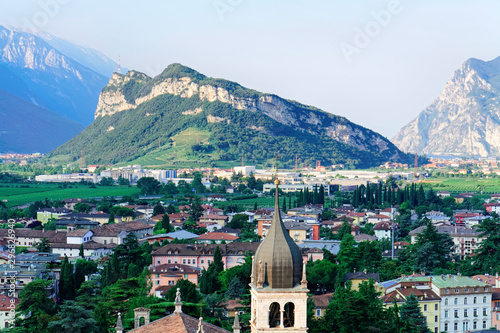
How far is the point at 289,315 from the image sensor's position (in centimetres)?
2256

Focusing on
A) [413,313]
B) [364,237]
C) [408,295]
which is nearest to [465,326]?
[408,295]

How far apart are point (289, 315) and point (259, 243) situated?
61.1 meters

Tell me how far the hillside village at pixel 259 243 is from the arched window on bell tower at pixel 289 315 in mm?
2144

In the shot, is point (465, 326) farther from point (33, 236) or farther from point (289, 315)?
point (33, 236)

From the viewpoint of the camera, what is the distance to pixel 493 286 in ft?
205

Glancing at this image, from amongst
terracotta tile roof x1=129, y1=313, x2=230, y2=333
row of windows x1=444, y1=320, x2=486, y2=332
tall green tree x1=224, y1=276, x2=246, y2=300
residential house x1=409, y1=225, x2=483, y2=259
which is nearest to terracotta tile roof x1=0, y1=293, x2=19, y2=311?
tall green tree x1=224, y1=276, x2=246, y2=300

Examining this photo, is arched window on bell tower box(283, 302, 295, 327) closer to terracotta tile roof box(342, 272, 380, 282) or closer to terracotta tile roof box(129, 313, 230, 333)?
terracotta tile roof box(129, 313, 230, 333)

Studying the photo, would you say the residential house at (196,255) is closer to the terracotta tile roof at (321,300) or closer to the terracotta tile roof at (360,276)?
the terracotta tile roof at (360,276)

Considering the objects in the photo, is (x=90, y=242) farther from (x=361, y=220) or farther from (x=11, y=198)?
(x=11, y=198)

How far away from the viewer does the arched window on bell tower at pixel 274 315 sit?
73.7ft

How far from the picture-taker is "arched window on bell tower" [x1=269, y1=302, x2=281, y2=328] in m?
22.5

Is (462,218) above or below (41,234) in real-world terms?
above

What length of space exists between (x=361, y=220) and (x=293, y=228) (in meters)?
26.1

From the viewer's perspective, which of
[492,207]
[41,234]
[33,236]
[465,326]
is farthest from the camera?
[492,207]
